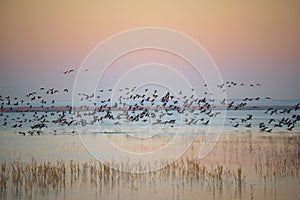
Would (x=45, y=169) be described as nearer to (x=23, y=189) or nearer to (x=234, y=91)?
(x=23, y=189)

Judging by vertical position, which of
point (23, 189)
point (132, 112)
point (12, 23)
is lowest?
point (23, 189)

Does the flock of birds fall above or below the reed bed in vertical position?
above

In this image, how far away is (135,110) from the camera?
7.14m

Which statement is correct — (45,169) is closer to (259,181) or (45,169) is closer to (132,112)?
(132,112)

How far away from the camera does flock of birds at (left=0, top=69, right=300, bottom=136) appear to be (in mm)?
7109

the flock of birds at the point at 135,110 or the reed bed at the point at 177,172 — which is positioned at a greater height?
the flock of birds at the point at 135,110

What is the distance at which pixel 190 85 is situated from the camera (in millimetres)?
7137

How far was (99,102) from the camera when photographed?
712 cm

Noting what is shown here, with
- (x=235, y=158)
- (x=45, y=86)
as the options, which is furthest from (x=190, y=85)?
(x=45, y=86)

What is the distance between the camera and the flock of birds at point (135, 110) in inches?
280

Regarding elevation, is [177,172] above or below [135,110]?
below

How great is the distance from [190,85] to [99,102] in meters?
0.72

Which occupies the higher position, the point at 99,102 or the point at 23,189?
the point at 99,102

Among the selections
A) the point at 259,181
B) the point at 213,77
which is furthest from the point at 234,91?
the point at 259,181
